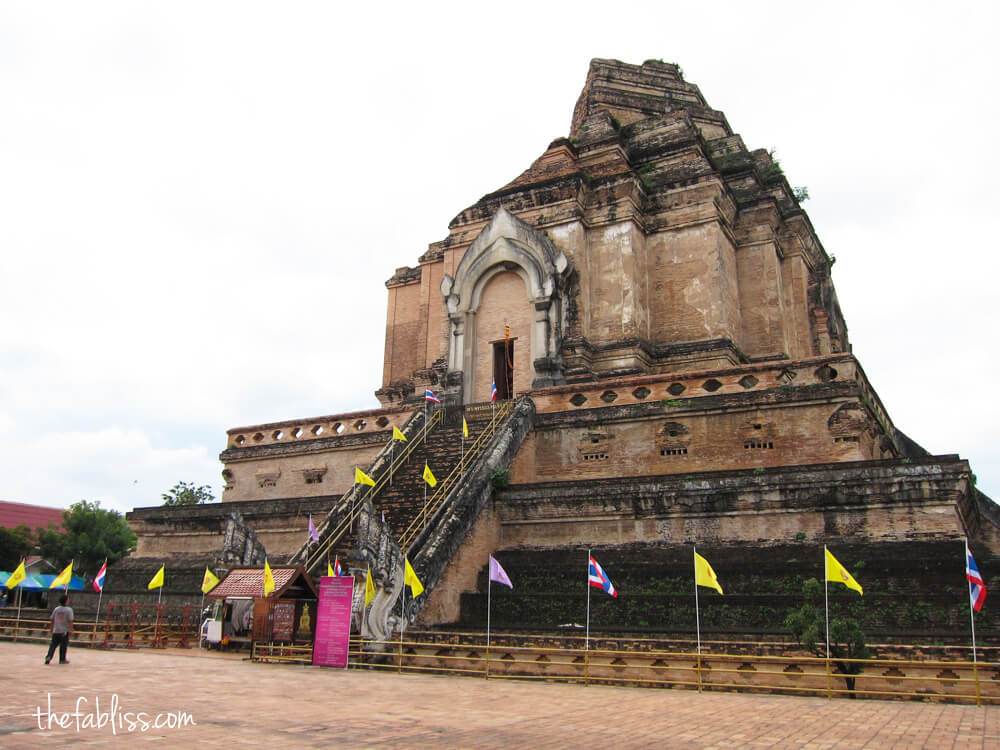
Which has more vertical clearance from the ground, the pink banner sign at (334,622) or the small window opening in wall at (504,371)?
the small window opening in wall at (504,371)

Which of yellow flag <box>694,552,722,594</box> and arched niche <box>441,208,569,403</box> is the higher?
arched niche <box>441,208,569,403</box>

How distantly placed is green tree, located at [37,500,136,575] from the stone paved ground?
34.0 m

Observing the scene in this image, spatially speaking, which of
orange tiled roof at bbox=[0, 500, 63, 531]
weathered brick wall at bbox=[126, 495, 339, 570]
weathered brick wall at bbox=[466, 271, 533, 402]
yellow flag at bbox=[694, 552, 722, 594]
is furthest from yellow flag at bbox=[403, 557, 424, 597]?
orange tiled roof at bbox=[0, 500, 63, 531]

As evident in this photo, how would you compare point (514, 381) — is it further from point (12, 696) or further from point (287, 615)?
point (12, 696)

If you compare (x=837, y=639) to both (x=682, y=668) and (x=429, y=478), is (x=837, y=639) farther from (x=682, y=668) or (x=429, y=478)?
(x=429, y=478)

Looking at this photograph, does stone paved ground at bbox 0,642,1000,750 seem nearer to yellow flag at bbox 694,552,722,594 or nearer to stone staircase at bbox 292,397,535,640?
yellow flag at bbox 694,552,722,594

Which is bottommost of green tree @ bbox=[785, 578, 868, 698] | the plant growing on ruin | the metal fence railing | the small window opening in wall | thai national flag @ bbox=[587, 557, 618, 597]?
the metal fence railing

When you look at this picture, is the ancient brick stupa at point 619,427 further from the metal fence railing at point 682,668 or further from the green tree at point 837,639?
the green tree at point 837,639

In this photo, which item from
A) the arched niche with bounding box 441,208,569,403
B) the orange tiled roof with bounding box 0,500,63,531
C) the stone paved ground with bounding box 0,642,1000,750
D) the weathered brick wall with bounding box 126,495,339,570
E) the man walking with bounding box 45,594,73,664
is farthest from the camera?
the orange tiled roof with bounding box 0,500,63,531

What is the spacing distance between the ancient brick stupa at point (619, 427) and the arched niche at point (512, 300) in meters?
0.07

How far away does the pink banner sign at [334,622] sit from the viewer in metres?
12.7

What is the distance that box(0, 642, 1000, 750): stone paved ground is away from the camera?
6.84 meters

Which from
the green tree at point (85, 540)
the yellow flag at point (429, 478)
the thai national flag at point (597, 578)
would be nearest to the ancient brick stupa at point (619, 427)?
the yellow flag at point (429, 478)

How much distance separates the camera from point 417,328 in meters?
29.3
